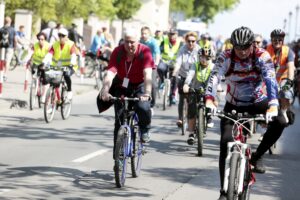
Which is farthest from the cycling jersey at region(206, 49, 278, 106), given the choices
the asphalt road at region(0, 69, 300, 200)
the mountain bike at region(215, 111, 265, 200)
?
the asphalt road at region(0, 69, 300, 200)

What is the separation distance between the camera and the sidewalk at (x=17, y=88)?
71.5 ft

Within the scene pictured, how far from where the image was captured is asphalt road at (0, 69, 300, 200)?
10.4 m

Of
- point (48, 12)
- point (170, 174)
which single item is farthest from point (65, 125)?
point (48, 12)

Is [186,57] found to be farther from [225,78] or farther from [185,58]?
[225,78]

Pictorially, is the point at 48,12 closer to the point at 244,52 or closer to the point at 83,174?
the point at 83,174

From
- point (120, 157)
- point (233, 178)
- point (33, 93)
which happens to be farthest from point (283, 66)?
point (33, 93)

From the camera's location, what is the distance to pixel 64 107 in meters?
19.4

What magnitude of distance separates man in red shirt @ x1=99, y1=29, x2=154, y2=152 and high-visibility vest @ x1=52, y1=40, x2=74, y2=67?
298 inches

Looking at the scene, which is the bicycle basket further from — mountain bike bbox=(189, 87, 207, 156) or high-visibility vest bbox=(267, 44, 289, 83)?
high-visibility vest bbox=(267, 44, 289, 83)

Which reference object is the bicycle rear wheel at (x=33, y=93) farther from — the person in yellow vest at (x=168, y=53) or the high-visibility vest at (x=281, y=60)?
the high-visibility vest at (x=281, y=60)

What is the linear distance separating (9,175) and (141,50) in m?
2.16

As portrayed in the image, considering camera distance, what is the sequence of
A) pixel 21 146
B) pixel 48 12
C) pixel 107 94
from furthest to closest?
pixel 48 12 → pixel 21 146 → pixel 107 94

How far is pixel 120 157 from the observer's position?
35.0ft

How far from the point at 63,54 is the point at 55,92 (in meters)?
0.78
